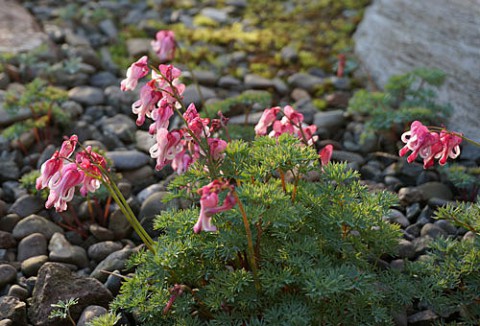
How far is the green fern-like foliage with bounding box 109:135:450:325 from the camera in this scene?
236 centimetres

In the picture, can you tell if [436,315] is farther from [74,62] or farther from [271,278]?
[74,62]

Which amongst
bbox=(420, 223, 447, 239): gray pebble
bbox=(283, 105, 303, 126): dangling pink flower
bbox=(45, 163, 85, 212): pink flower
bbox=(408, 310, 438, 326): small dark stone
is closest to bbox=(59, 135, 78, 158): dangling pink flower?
bbox=(45, 163, 85, 212): pink flower

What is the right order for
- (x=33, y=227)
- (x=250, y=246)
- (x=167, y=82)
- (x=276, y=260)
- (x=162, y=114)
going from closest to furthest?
(x=250, y=246)
(x=276, y=260)
(x=162, y=114)
(x=167, y=82)
(x=33, y=227)

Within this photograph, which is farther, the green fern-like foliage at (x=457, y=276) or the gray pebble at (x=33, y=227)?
the gray pebble at (x=33, y=227)

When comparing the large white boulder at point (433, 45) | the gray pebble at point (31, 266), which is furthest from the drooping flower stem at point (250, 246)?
the large white boulder at point (433, 45)

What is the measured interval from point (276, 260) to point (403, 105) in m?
2.21

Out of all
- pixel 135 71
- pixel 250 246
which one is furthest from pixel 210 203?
pixel 135 71

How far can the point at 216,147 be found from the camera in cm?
260

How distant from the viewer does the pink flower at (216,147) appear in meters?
2.59

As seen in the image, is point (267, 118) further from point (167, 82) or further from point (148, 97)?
point (148, 97)

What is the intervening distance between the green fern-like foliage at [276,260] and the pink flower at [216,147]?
71 mm

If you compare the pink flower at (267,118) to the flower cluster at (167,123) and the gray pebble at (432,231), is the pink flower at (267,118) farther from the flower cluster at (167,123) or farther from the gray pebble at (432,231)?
the gray pebble at (432,231)

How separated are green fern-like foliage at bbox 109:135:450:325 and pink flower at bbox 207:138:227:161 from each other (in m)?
0.07

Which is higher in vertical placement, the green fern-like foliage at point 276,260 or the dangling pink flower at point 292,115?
the dangling pink flower at point 292,115
